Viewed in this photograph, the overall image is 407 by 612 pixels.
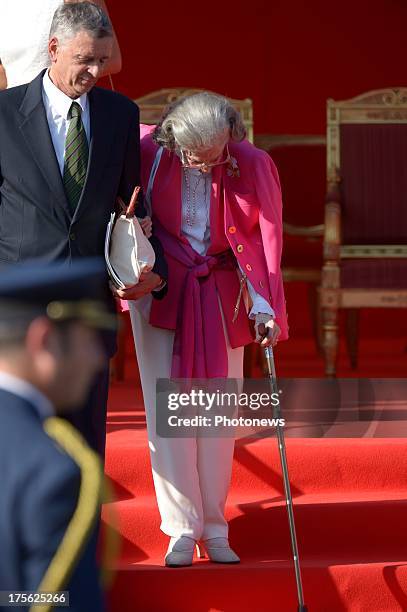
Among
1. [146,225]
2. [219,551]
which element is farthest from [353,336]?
[146,225]

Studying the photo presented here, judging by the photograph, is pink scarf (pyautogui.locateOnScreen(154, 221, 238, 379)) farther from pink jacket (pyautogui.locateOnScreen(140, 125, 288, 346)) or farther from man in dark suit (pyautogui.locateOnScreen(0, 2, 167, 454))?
man in dark suit (pyautogui.locateOnScreen(0, 2, 167, 454))

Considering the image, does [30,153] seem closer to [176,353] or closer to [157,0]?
[176,353]

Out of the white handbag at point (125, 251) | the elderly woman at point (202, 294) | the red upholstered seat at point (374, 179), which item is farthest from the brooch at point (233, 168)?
the red upholstered seat at point (374, 179)

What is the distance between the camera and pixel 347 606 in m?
4.06

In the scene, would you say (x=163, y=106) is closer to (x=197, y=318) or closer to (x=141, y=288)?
(x=197, y=318)

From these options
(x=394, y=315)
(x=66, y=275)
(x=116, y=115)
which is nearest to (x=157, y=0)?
(x=394, y=315)

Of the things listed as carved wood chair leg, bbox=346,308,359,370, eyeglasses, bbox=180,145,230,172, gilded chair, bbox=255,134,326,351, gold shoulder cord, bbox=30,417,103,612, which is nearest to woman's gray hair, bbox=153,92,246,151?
eyeglasses, bbox=180,145,230,172

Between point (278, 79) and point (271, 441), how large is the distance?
3926 mm

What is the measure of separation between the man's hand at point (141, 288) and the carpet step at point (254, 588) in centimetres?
86

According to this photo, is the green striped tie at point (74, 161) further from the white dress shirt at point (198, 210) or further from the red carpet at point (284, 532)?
the red carpet at point (284, 532)

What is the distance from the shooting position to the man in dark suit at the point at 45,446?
1871 mm

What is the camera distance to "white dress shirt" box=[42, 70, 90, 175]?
11.6 feet

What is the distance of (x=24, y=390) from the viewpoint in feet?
6.36

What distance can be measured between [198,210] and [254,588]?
1054mm
